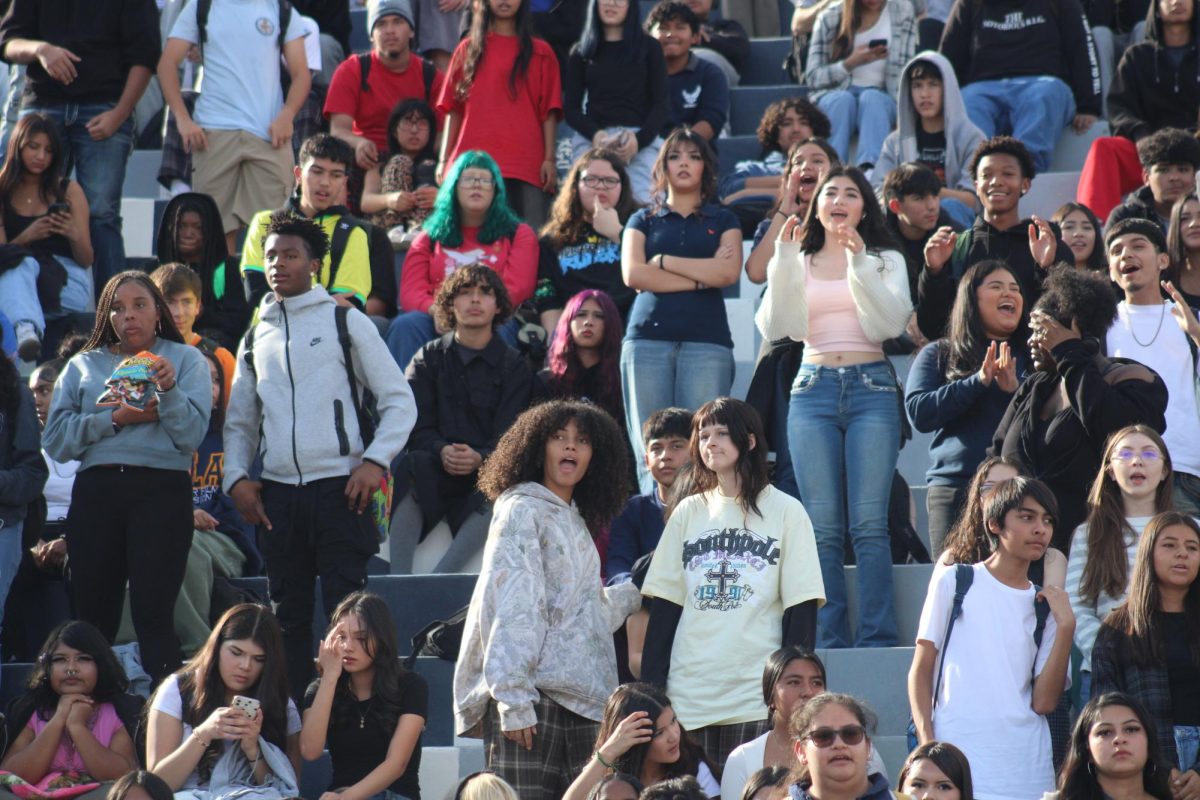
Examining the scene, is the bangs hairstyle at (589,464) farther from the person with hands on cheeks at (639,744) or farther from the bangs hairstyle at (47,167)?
the bangs hairstyle at (47,167)

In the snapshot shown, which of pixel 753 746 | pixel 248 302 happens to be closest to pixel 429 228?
pixel 248 302

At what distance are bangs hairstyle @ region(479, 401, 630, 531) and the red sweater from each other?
2.69 meters

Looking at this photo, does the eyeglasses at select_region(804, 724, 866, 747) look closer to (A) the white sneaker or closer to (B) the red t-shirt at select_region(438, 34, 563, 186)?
(A) the white sneaker

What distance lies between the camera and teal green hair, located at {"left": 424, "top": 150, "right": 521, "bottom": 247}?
9.30 metres

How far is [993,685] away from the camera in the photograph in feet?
20.0

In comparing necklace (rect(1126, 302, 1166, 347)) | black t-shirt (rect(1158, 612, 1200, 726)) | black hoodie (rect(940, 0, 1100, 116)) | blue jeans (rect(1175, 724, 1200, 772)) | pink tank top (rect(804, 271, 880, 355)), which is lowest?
blue jeans (rect(1175, 724, 1200, 772))

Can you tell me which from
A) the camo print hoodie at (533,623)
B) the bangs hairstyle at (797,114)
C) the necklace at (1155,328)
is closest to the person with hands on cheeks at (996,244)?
the necklace at (1155,328)

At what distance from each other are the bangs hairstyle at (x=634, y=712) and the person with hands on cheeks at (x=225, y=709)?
117cm

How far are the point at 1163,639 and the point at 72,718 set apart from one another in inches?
143

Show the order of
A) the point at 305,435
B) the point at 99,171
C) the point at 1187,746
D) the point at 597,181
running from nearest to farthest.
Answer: the point at 1187,746 < the point at 305,435 < the point at 597,181 < the point at 99,171

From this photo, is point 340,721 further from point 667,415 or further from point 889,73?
point 889,73

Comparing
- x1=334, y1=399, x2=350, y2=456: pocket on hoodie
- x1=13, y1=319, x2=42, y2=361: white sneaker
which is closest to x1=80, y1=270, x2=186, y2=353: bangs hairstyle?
x1=334, y1=399, x2=350, y2=456: pocket on hoodie

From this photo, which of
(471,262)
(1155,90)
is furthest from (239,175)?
(1155,90)

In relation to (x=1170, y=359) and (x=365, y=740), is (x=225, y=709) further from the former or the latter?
(x=1170, y=359)
